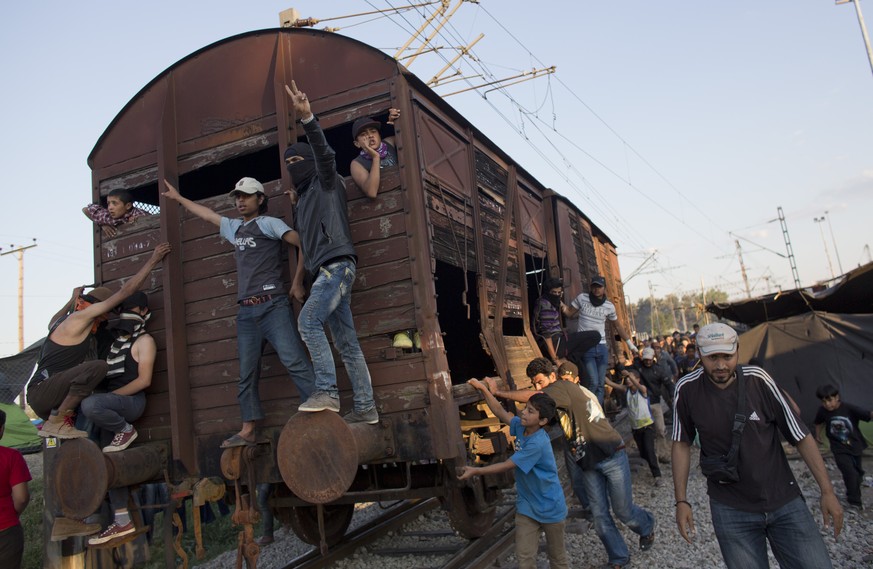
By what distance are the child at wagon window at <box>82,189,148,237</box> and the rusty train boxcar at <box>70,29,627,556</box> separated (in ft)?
0.31

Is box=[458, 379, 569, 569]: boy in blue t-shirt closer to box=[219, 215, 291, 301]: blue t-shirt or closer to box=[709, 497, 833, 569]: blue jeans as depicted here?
box=[709, 497, 833, 569]: blue jeans

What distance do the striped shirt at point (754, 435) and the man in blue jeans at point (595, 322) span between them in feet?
15.4

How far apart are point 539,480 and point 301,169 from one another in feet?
9.22

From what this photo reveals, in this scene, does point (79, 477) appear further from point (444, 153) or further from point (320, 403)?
point (444, 153)

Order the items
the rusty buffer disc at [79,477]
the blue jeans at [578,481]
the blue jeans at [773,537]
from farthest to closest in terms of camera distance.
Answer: the blue jeans at [578,481] < the rusty buffer disc at [79,477] < the blue jeans at [773,537]

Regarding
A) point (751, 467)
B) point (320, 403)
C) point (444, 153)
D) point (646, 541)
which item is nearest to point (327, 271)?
point (320, 403)

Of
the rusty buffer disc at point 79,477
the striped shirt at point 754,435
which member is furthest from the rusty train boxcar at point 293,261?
the striped shirt at point 754,435

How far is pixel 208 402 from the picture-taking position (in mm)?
4738

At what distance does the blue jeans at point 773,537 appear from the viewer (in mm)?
2777

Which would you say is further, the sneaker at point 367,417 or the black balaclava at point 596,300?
the black balaclava at point 596,300

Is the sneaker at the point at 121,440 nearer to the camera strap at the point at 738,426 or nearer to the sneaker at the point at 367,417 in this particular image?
the sneaker at the point at 367,417

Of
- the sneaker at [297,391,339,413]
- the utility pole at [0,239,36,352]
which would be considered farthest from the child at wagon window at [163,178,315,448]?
the utility pole at [0,239,36,352]

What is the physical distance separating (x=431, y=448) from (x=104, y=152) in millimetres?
4271

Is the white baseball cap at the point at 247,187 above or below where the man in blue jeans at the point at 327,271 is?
above
